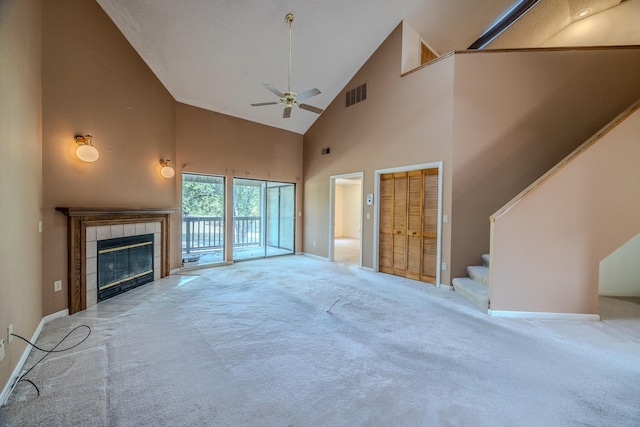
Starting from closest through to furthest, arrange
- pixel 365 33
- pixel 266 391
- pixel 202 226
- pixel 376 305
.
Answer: pixel 266 391 < pixel 376 305 < pixel 365 33 < pixel 202 226

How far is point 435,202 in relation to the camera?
4.75m

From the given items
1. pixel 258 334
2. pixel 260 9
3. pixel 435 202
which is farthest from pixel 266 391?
pixel 260 9

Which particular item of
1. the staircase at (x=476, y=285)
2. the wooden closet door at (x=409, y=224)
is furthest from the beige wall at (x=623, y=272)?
the wooden closet door at (x=409, y=224)

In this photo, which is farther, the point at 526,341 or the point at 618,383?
the point at 526,341

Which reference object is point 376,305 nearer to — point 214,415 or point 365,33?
point 214,415

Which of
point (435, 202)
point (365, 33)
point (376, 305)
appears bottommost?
point (376, 305)

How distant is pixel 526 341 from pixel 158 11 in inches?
248

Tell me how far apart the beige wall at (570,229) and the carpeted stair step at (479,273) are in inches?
25.0

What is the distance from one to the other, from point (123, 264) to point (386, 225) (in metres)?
4.77

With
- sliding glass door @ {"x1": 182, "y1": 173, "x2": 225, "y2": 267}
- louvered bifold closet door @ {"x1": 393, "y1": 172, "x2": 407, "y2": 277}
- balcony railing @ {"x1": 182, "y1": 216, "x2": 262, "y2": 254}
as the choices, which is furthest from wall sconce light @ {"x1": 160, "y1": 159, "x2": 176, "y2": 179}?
louvered bifold closet door @ {"x1": 393, "y1": 172, "x2": 407, "y2": 277}

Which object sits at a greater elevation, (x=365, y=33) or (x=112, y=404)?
(x=365, y=33)

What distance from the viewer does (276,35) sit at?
15.3ft

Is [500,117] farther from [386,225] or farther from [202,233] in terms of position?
[202,233]

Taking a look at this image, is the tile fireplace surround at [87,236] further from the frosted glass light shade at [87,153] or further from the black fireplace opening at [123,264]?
the frosted glass light shade at [87,153]
